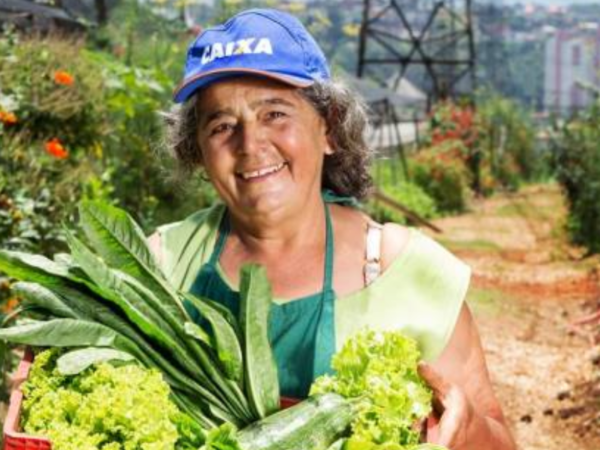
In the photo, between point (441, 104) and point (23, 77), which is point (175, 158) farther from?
point (441, 104)

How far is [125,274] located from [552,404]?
678cm

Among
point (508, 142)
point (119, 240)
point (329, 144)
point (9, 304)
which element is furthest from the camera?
point (508, 142)

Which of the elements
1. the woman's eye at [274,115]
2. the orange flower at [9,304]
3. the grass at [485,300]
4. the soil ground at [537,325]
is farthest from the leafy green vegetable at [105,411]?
the grass at [485,300]

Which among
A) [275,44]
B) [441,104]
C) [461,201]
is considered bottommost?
[461,201]

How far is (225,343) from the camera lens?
225 centimetres

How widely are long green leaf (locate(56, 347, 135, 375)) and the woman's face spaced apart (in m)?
0.51

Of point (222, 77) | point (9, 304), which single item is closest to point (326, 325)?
point (222, 77)

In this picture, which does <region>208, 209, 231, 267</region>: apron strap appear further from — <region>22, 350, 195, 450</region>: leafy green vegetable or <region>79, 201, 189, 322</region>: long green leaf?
<region>22, 350, 195, 450</region>: leafy green vegetable

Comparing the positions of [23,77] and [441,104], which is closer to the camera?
[23,77]

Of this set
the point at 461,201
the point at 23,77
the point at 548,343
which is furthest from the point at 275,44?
the point at 461,201

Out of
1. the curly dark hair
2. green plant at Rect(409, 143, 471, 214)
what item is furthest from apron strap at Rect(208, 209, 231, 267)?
green plant at Rect(409, 143, 471, 214)

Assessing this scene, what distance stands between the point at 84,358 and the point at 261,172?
592 mm

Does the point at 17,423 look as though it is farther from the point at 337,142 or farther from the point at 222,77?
the point at 337,142

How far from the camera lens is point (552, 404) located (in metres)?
8.59
